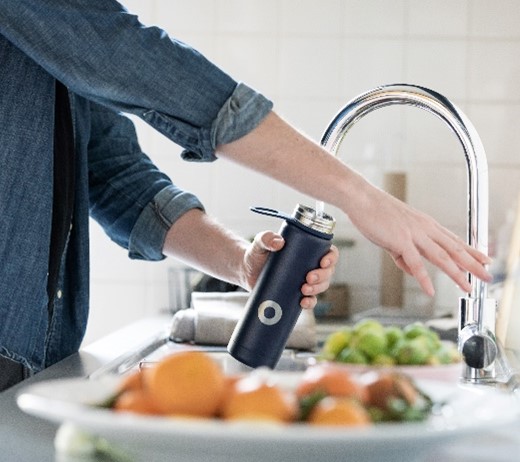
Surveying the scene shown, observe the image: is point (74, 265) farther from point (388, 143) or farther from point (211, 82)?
point (388, 143)

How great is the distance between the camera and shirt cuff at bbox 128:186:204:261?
1590mm

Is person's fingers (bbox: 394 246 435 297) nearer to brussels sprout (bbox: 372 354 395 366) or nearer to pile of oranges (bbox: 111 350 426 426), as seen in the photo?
brussels sprout (bbox: 372 354 395 366)

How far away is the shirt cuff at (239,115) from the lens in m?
1.11

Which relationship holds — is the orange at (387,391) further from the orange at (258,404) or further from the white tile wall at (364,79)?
the white tile wall at (364,79)

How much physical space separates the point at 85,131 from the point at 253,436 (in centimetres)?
97

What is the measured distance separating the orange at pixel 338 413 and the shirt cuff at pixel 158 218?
908mm

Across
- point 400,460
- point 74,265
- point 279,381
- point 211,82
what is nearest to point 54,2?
point 211,82

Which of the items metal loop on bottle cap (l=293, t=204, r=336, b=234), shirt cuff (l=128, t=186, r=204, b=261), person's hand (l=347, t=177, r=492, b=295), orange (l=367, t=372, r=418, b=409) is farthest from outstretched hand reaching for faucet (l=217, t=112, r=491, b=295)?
shirt cuff (l=128, t=186, r=204, b=261)

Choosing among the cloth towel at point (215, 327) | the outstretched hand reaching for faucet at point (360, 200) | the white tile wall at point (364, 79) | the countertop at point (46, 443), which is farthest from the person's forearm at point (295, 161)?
the white tile wall at point (364, 79)

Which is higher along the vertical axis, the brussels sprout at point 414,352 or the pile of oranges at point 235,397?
the pile of oranges at point 235,397

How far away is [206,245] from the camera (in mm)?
1564

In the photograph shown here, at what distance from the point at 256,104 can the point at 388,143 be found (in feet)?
6.36

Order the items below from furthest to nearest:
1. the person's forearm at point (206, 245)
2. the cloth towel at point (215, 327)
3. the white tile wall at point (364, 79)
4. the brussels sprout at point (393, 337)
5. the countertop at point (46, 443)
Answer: the white tile wall at point (364, 79) < the cloth towel at point (215, 327) < the person's forearm at point (206, 245) < the brussels sprout at point (393, 337) < the countertop at point (46, 443)

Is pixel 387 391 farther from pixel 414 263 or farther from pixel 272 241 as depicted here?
pixel 272 241
